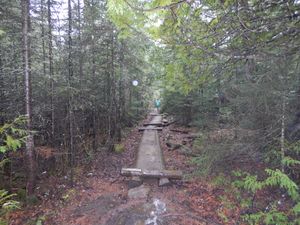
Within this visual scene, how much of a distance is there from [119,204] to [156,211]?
3.85 feet

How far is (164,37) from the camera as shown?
3.95m

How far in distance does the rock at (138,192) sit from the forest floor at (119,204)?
148 millimetres

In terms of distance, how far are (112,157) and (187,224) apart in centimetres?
580

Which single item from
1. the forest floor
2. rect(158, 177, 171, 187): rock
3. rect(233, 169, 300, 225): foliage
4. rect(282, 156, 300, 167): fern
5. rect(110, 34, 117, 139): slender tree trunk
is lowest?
the forest floor

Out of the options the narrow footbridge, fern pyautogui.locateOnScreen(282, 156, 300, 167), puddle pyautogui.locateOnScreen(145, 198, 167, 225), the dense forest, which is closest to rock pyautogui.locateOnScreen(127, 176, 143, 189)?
the narrow footbridge

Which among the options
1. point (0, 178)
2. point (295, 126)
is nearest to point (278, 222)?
point (295, 126)

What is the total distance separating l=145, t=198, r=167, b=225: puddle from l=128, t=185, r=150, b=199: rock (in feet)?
1.44

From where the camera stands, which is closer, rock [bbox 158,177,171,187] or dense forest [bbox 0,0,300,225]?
dense forest [bbox 0,0,300,225]

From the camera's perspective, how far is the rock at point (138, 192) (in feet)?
20.0

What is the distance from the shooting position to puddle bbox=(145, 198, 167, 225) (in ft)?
16.0

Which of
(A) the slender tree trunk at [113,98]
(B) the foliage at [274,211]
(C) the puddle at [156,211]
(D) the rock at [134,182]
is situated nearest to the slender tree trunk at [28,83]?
(D) the rock at [134,182]

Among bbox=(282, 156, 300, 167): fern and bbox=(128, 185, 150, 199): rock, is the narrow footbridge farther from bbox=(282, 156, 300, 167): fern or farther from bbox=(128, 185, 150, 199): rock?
bbox=(282, 156, 300, 167): fern

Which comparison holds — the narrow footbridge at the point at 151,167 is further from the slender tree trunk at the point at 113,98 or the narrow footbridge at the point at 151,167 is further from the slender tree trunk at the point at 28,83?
the slender tree trunk at the point at 28,83

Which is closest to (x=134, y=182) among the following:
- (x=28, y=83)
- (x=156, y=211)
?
(x=156, y=211)
